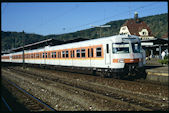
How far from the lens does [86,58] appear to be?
18.0 m

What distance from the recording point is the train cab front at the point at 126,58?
14.2m

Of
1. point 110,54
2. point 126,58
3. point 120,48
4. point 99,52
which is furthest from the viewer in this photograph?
point 99,52

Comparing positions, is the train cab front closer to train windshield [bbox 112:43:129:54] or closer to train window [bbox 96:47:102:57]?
train windshield [bbox 112:43:129:54]

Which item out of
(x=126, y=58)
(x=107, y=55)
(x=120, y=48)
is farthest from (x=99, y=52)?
(x=126, y=58)

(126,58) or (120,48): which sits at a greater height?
(120,48)

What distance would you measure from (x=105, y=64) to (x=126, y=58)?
1.73 m

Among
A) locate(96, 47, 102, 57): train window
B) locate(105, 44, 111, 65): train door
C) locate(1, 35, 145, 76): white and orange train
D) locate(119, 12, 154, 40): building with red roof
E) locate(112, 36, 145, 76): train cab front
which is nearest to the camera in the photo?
locate(112, 36, 145, 76): train cab front

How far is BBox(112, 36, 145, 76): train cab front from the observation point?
14203 millimetres

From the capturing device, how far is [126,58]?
14.3m

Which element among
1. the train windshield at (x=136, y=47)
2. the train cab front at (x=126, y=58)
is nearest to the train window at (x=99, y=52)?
the train cab front at (x=126, y=58)

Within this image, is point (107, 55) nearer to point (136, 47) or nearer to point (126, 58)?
point (126, 58)

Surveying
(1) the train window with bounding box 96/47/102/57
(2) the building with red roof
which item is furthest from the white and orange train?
(2) the building with red roof

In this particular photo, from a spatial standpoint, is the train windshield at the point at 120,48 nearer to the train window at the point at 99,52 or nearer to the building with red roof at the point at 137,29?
the train window at the point at 99,52

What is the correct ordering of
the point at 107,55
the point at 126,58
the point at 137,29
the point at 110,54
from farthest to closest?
the point at 137,29 < the point at 107,55 < the point at 110,54 < the point at 126,58
